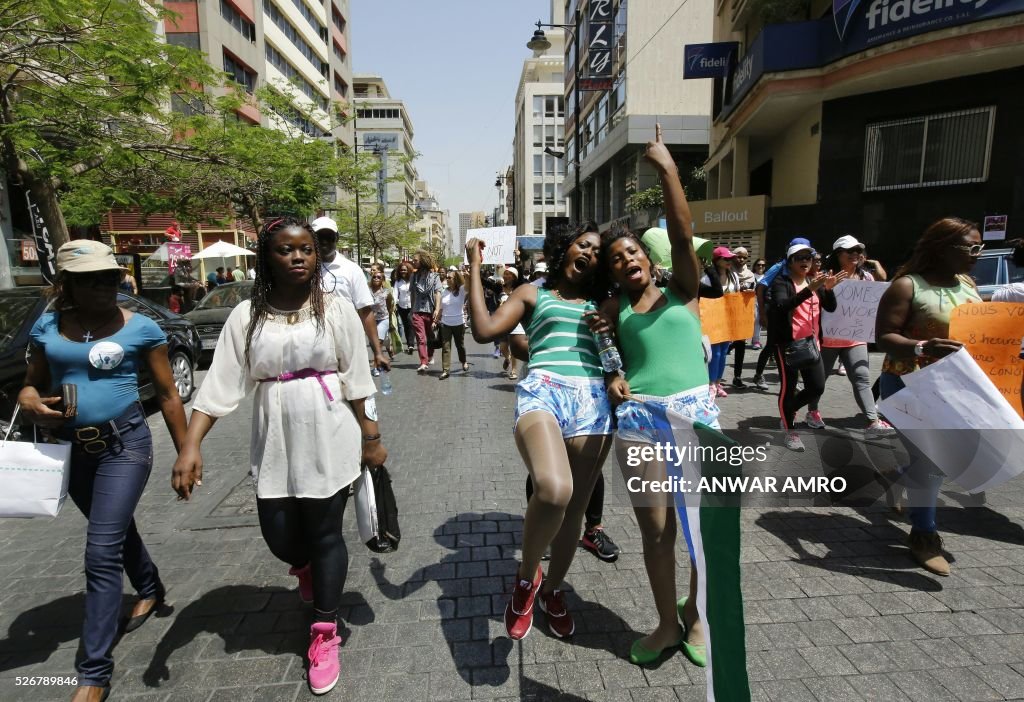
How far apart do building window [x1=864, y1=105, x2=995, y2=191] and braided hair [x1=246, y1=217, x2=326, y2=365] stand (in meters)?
16.1

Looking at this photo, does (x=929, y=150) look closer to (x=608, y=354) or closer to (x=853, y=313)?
(x=853, y=313)

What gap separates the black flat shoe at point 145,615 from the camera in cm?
288

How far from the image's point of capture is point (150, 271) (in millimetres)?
20516

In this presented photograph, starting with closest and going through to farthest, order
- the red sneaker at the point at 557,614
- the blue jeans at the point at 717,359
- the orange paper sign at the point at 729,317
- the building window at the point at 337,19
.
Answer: the red sneaker at the point at 557,614 → the orange paper sign at the point at 729,317 → the blue jeans at the point at 717,359 → the building window at the point at 337,19

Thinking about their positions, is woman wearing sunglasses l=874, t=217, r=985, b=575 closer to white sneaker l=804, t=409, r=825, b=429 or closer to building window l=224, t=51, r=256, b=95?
white sneaker l=804, t=409, r=825, b=429

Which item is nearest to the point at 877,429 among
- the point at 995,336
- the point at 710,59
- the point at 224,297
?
the point at 995,336

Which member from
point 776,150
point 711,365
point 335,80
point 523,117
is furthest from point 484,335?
point 523,117

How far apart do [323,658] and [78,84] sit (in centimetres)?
1000

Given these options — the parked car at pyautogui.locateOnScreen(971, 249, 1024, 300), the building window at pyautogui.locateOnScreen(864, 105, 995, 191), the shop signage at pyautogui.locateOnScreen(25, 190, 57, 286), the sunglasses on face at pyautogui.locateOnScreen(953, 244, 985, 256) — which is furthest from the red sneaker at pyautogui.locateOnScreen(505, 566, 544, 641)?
the building window at pyautogui.locateOnScreen(864, 105, 995, 191)

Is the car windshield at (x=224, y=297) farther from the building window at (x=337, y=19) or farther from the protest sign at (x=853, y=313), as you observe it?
the building window at (x=337, y=19)

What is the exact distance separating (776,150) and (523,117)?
203 ft

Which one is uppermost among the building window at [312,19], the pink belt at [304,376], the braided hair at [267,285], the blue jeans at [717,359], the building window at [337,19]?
the building window at [337,19]

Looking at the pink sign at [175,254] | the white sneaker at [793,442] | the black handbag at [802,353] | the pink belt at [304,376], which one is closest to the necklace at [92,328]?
the pink belt at [304,376]

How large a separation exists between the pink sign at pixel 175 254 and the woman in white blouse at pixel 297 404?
61.9 feet
